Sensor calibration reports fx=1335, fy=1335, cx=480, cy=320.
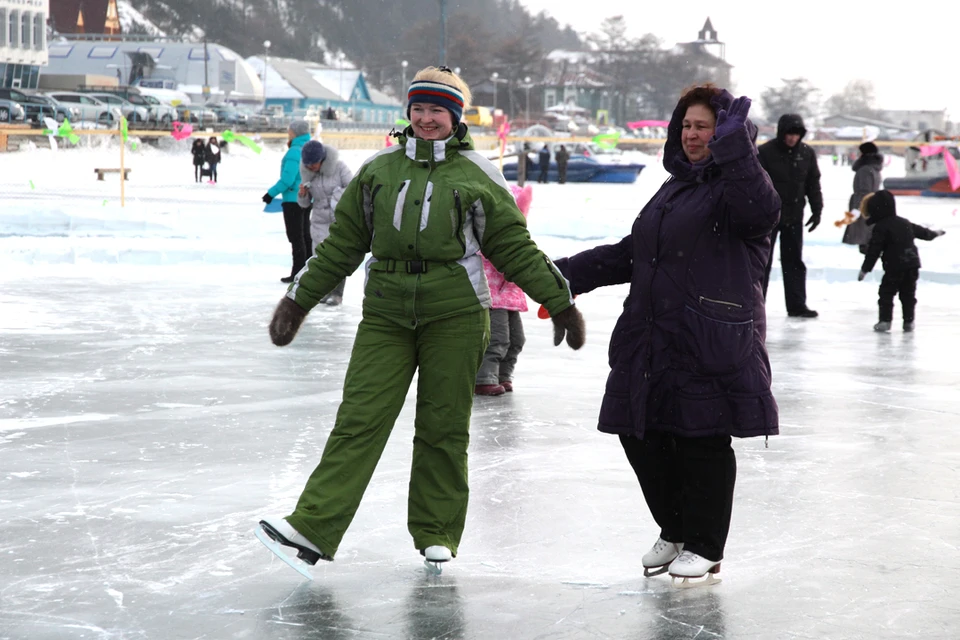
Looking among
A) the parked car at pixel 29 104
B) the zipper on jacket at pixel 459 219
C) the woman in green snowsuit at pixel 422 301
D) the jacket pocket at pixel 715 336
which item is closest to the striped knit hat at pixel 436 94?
the woman in green snowsuit at pixel 422 301

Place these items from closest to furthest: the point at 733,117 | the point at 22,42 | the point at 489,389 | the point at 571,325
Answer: the point at 733,117, the point at 571,325, the point at 489,389, the point at 22,42

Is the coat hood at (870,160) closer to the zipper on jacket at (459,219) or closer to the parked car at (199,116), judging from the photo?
the zipper on jacket at (459,219)

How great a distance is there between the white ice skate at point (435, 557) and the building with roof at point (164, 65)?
3468 inches

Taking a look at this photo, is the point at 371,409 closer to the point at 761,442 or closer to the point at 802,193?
the point at 761,442

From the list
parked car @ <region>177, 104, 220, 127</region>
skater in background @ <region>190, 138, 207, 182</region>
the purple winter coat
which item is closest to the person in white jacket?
the purple winter coat

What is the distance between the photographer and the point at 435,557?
12.1 feet

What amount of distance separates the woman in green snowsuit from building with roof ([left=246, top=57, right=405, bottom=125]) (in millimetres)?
94411

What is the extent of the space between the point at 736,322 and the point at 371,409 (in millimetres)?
1005

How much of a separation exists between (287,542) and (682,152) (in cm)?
149

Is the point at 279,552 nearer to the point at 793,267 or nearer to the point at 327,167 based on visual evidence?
the point at 327,167

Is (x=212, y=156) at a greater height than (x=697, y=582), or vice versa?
(x=212, y=156)

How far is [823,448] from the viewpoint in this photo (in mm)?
5598

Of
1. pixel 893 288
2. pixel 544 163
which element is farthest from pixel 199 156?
pixel 893 288

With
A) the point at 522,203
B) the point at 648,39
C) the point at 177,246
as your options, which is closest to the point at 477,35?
the point at 648,39
